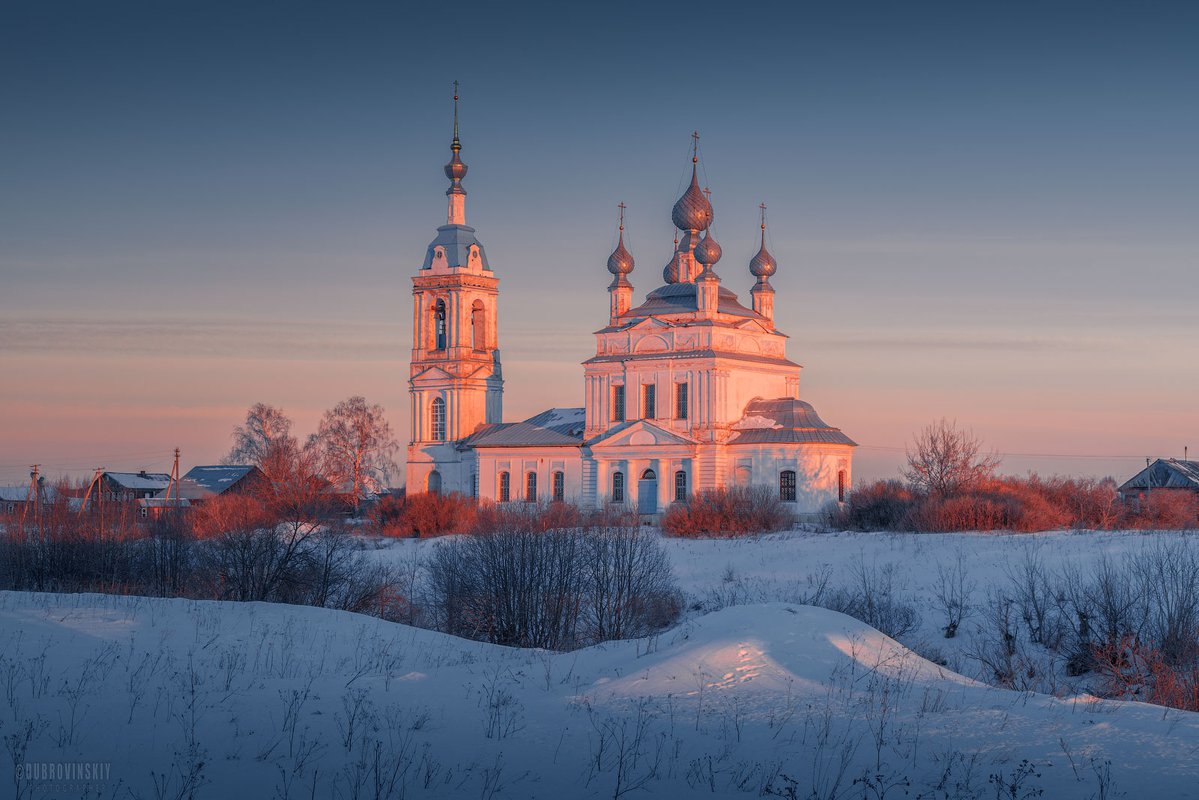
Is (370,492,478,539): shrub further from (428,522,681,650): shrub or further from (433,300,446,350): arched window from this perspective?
(428,522,681,650): shrub

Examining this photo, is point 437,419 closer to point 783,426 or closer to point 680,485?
point 680,485

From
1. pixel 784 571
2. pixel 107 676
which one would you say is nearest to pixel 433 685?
pixel 107 676

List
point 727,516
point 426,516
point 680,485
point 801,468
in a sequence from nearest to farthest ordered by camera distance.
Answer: point 727,516 → point 801,468 → point 680,485 → point 426,516

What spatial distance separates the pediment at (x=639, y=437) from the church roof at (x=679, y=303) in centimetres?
450

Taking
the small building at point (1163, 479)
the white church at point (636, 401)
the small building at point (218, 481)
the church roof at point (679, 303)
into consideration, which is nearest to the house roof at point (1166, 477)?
the small building at point (1163, 479)

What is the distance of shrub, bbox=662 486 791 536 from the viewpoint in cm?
3912

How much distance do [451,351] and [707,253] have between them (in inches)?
463

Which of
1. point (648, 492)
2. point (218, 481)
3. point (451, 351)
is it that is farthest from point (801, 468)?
point (218, 481)

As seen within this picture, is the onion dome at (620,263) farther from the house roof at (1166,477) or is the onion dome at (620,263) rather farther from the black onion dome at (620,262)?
the house roof at (1166,477)

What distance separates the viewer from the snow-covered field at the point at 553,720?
898 cm

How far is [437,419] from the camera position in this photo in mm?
52375

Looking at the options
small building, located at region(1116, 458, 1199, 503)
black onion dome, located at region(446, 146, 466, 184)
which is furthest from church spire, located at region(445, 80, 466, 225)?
small building, located at region(1116, 458, 1199, 503)

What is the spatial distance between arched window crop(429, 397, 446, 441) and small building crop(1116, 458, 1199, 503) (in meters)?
26.1

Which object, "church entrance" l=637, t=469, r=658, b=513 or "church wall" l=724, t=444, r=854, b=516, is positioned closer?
"church wall" l=724, t=444, r=854, b=516
